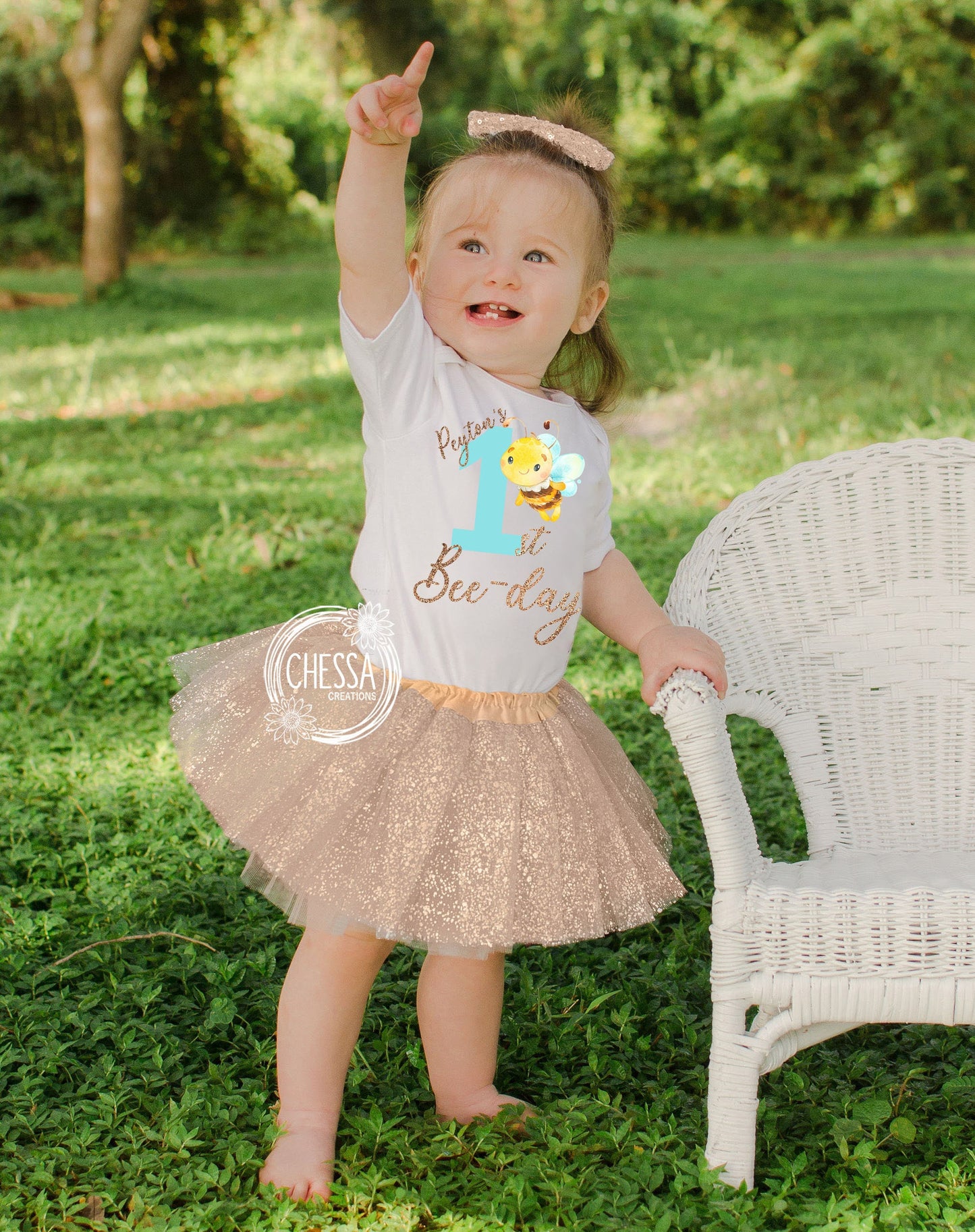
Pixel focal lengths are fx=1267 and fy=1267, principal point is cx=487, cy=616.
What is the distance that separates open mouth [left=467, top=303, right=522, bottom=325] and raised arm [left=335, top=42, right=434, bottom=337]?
0.46 ft

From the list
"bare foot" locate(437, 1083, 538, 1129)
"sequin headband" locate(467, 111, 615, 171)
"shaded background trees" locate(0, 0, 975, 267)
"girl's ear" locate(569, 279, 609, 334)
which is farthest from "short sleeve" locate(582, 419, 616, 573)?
"shaded background trees" locate(0, 0, 975, 267)

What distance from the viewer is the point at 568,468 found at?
6.03 feet

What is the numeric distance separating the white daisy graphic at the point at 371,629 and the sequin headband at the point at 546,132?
0.71 metres

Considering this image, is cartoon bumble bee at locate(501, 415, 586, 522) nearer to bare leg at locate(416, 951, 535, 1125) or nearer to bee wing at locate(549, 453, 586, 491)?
bee wing at locate(549, 453, 586, 491)

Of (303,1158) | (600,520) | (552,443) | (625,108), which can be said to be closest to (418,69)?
(552,443)

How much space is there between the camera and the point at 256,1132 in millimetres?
1836

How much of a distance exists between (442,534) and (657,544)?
101 inches

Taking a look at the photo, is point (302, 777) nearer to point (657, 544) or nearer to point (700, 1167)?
point (700, 1167)

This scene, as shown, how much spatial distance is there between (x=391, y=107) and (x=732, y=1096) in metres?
1.34

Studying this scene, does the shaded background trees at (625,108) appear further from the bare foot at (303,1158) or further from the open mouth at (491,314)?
the bare foot at (303,1158)

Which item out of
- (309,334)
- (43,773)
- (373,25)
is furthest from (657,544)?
(373,25)

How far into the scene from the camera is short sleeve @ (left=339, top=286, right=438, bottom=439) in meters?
1.70

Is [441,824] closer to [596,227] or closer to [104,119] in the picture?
[596,227]

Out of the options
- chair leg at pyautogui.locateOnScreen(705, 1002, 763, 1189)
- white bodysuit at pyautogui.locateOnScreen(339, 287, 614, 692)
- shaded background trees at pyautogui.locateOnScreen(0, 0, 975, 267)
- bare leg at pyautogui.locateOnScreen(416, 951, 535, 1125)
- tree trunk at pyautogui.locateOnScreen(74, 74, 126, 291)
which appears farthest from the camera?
shaded background trees at pyautogui.locateOnScreen(0, 0, 975, 267)
